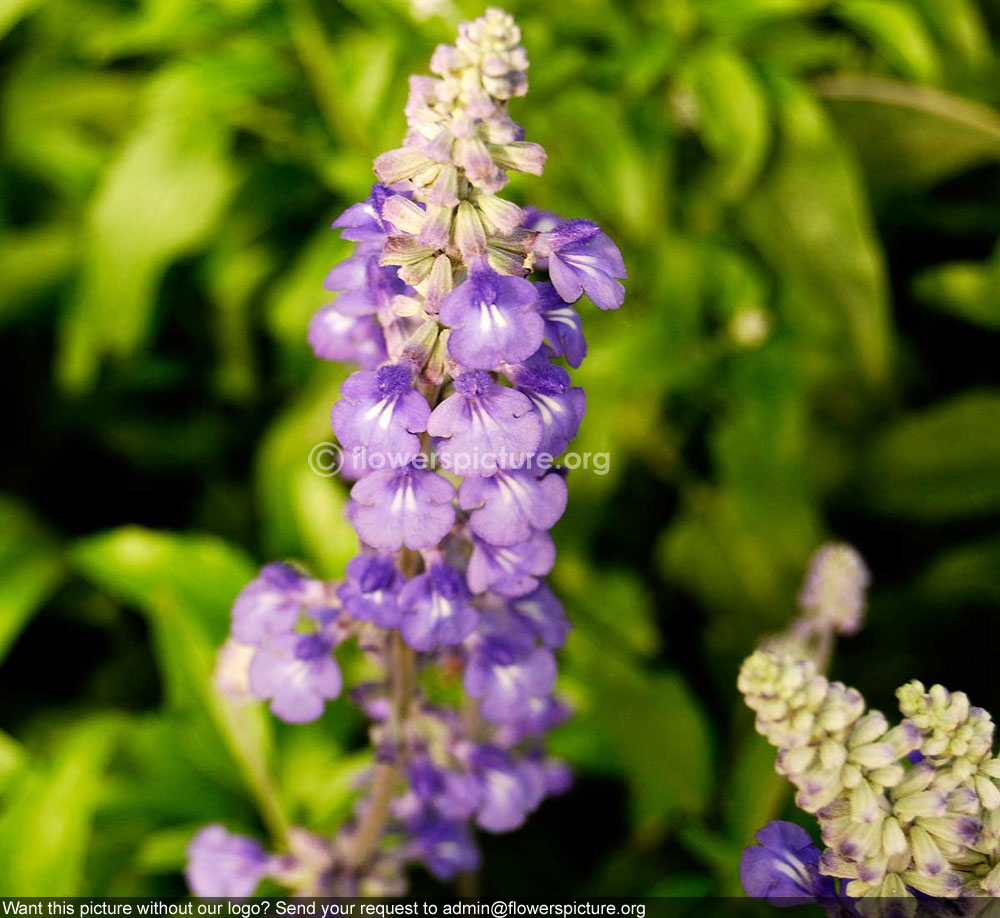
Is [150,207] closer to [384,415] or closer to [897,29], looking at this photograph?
[384,415]

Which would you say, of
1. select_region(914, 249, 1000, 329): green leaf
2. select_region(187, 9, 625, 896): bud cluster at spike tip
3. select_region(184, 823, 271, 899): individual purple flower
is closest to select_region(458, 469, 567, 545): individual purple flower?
select_region(187, 9, 625, 896): bud cluster at spike tip

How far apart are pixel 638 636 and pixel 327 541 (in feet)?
3.15

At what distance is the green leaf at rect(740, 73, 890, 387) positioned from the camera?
2570 mm

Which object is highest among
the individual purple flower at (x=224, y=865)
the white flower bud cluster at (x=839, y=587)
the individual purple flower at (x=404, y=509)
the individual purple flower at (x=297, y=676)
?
the individual purple flower at (x=404, y=509)

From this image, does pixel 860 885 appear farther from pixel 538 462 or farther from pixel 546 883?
pixel 546 883

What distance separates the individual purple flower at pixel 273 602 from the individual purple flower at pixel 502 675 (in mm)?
271

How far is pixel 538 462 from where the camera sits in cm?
131

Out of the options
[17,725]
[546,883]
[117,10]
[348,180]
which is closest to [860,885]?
[546,883]

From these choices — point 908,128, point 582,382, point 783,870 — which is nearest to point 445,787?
point 783,870

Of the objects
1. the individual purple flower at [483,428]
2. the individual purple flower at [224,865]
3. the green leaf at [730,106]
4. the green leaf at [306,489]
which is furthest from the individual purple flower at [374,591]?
the green leaf at [730,106]

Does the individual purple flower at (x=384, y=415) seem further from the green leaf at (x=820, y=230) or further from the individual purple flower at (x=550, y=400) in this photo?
the green leaf at (x=820, y=230)

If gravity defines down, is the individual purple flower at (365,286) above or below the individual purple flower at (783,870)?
above

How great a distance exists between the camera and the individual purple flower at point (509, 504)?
1.24m

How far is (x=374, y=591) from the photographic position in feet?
4.47
